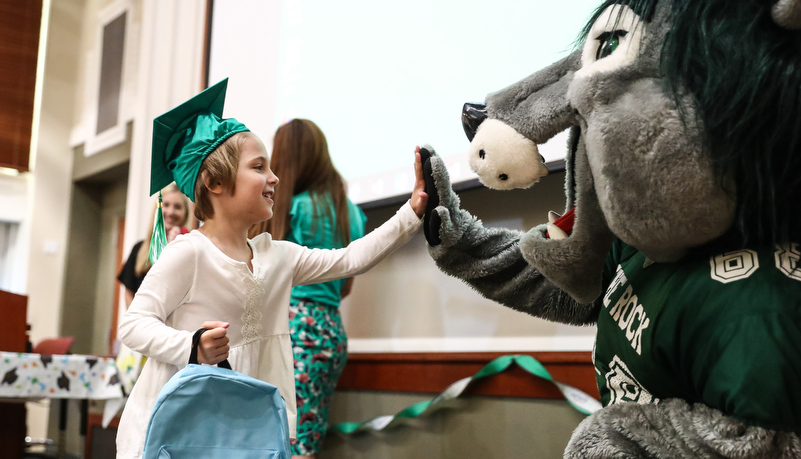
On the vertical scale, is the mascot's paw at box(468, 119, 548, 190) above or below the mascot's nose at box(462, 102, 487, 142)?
below

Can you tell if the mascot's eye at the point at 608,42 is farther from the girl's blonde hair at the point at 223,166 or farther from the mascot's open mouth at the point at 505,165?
the girl's blonde hair at the point at 223,166

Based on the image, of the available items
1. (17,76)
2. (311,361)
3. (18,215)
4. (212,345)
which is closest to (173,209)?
(311,361)

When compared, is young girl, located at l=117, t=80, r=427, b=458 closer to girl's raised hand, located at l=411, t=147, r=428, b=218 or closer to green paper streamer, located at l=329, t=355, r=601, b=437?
girl's raised hand, located at l=411, t=147, r=428, b=218

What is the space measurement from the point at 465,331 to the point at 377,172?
0.59 meters

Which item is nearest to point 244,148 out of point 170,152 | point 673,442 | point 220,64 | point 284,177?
point 170,152

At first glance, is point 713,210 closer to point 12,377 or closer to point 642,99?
point 642,99

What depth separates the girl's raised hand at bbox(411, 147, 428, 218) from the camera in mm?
1050

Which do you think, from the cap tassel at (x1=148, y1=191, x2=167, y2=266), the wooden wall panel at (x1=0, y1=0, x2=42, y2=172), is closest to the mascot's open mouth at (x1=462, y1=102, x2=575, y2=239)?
the cap tassel at (x1=148, y1=191, x2=167, y2=266)

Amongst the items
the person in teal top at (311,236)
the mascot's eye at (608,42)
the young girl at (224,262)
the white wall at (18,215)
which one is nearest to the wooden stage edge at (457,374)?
the person in teal top at (311,236)

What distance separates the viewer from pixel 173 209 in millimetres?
2629

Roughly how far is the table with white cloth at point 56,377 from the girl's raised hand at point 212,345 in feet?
5.58

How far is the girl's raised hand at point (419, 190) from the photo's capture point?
105cm

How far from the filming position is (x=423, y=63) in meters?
2.05

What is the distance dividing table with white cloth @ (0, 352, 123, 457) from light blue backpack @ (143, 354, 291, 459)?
5.71 feet
